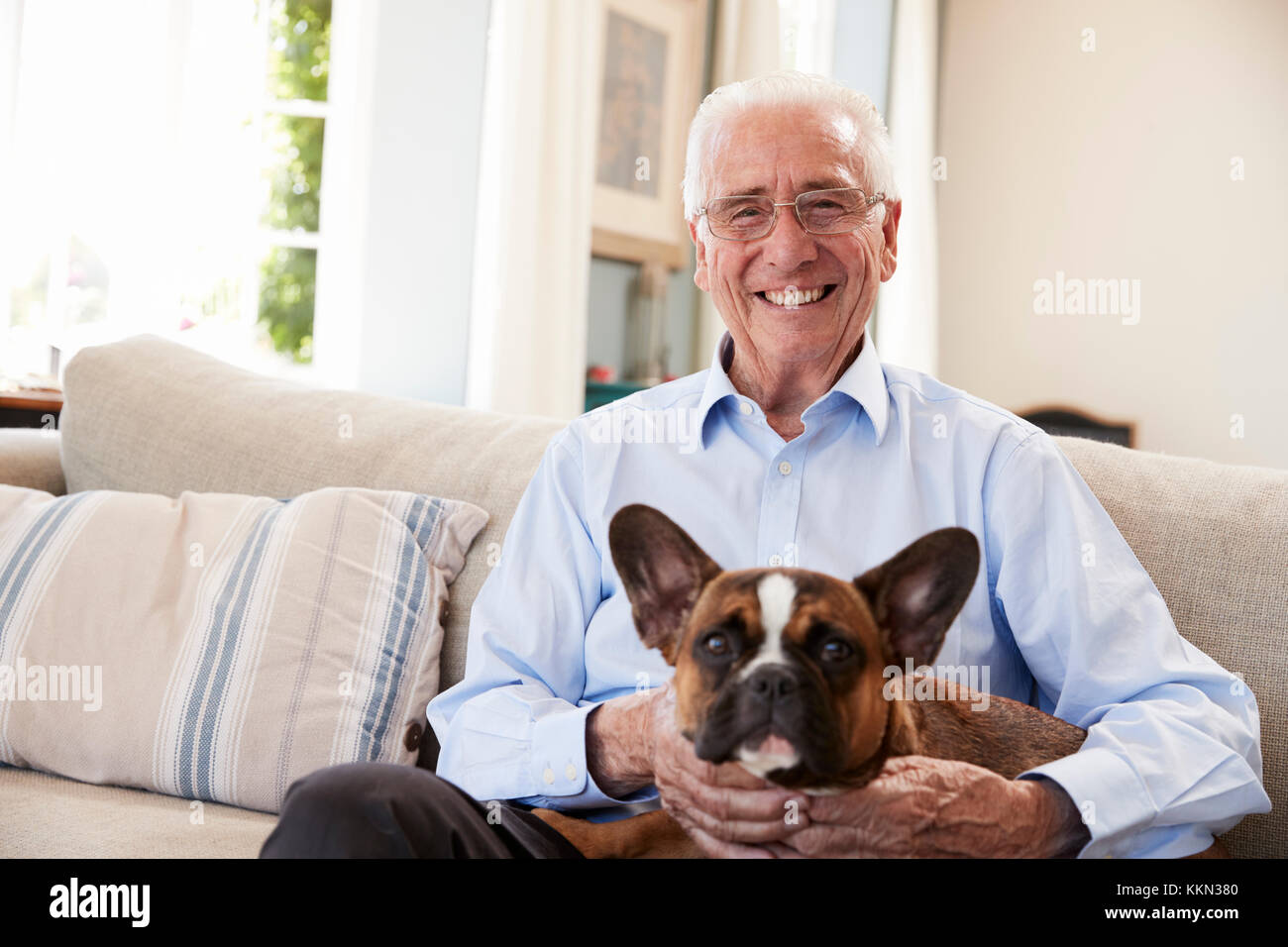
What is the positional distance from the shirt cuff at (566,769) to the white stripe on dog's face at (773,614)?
0.33 metres

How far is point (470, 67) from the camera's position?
3270 mm

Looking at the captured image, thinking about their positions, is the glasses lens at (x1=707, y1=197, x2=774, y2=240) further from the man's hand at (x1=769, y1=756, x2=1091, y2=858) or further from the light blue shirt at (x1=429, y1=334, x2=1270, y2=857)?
the man's hand at (x1=769, y1=756, x2=1091, y2=858)

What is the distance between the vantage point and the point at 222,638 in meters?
1.48

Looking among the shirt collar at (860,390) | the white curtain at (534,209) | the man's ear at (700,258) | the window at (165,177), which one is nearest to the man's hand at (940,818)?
the shirt collar at (860,390)

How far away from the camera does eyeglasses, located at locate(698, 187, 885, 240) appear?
118 centimetres

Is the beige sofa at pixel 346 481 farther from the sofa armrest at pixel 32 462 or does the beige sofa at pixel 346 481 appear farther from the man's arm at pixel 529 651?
the man's arm at pixel 529 651

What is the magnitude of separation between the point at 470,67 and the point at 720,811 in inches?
114

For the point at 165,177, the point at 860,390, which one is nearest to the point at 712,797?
the point at 860,390

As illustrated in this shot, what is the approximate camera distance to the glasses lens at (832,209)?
46.5 inches

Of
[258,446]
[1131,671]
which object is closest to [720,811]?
[1131,671]

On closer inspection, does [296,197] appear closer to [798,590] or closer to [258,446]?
[258,446]

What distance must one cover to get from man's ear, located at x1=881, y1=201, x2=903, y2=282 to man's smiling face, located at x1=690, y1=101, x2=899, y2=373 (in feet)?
0.34

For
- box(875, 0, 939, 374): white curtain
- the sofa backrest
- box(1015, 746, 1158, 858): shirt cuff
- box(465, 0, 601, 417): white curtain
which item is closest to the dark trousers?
box(1015, 746, 1158, 858): shirt cuff
